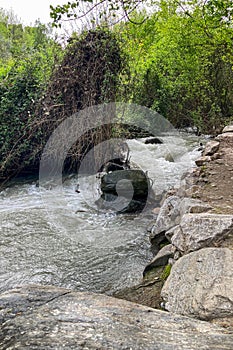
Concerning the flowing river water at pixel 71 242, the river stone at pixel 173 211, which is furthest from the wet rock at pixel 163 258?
the river stone at pixel 173 211

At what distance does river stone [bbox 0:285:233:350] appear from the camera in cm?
170

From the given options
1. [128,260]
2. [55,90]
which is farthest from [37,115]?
[128,260]

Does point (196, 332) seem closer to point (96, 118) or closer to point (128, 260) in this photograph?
point (128, 260)

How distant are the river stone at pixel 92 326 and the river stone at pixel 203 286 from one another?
0.63ft

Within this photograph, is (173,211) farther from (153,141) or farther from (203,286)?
(153,141)

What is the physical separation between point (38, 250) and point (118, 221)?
1671 millimetres

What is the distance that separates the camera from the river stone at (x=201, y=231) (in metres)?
3.07

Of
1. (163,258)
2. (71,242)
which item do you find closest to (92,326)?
(163,258)

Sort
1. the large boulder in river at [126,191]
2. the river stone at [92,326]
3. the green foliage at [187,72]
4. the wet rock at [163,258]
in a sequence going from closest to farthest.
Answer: the river stone at [92,326] → the wet rock at [163,258] → the large boulder in river at [126,191] → the green foliage at [187,72]

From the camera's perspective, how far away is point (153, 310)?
2.21 metres

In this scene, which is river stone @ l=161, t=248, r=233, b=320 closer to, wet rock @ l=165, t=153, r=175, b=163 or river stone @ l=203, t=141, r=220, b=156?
river stone @ l=203, t=141, r=220, b=156

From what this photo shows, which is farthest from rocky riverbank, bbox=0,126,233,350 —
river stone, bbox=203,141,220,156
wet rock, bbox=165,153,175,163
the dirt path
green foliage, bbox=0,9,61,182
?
wet rock, bbox=165,153,175,163


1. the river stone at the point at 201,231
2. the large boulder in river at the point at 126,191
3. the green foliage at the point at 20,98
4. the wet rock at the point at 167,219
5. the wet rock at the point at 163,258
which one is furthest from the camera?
the green foliage at the point at 20,98

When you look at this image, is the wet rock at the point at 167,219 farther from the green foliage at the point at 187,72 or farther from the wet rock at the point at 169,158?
the green foliage at the point at 187,72
